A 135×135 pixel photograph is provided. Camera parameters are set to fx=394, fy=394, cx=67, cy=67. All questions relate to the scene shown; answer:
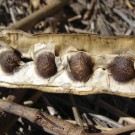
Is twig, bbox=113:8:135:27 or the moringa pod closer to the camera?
the moringa pod

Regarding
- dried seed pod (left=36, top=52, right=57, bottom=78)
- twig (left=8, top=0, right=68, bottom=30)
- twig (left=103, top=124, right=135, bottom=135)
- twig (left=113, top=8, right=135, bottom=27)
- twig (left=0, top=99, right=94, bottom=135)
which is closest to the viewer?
twig (left=0, top=99, right=94, bottom=135)

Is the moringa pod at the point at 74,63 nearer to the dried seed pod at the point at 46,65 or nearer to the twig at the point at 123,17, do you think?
the dried seed pod at the point at 46,65

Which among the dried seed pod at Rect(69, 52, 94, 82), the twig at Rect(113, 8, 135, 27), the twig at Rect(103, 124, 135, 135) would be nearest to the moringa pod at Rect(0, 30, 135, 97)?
the dried seed pod at Rect(69, 52, 94, 82)

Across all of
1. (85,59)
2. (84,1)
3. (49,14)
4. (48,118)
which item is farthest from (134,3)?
(48,118)

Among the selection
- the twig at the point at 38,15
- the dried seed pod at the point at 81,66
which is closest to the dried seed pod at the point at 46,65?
the dried seed pod at the point at 81,66

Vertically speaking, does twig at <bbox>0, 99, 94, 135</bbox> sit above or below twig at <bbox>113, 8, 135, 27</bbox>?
below

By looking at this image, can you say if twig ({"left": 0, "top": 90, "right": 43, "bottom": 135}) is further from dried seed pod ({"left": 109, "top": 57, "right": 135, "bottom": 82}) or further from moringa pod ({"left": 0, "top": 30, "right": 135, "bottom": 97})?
dried seed pod ({"left": 109, "top": 57, "right": 135, "bottom": 82})

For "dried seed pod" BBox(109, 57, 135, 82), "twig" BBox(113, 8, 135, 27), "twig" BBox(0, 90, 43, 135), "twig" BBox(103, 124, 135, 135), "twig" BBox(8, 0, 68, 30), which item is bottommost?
"twig" BBox(103, 124, 135, 135)

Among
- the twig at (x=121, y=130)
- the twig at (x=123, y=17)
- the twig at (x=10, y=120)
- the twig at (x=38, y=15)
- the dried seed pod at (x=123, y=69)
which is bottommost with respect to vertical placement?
the twig at (x=121, y=130)
